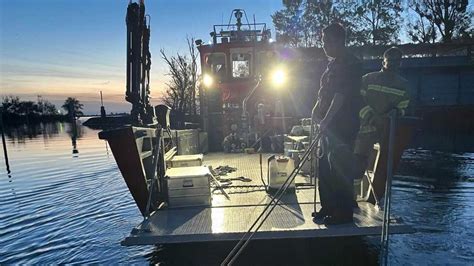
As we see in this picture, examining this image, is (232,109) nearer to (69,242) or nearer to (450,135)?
A: (69,242)

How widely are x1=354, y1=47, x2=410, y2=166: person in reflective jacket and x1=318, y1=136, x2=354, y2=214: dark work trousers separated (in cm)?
40

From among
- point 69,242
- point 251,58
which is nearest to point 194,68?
point 251,58

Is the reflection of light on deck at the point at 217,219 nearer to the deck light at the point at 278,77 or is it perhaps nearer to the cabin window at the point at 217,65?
the deck light at the point at 278,77

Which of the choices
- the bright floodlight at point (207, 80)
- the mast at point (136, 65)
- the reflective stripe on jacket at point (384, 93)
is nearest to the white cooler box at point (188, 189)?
the mast at point (136, 65)

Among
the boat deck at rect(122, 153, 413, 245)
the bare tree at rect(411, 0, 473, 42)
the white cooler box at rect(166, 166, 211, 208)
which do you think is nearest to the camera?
the boat deck at rect(122, 153, 413, 245)

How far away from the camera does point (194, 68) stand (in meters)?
39.7

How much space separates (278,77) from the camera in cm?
1091

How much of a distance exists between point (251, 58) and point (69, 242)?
7.59 metres

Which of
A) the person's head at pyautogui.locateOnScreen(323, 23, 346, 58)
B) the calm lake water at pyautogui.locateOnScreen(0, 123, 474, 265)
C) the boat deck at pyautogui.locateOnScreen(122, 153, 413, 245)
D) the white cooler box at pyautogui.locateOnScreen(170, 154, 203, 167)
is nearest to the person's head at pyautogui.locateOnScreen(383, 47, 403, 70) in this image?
the person's head at pyautogui.locateOnScreen(323, 23, 346, 58)

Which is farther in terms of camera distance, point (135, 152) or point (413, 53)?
point (413, 53)

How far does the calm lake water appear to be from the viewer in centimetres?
439

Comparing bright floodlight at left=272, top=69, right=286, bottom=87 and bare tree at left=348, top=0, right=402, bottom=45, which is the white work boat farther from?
bare tree at left=348, top=0, right=402, bottom=45

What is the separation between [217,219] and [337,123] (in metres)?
1.73

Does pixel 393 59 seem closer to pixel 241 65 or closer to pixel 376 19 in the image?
pixel 241 65
